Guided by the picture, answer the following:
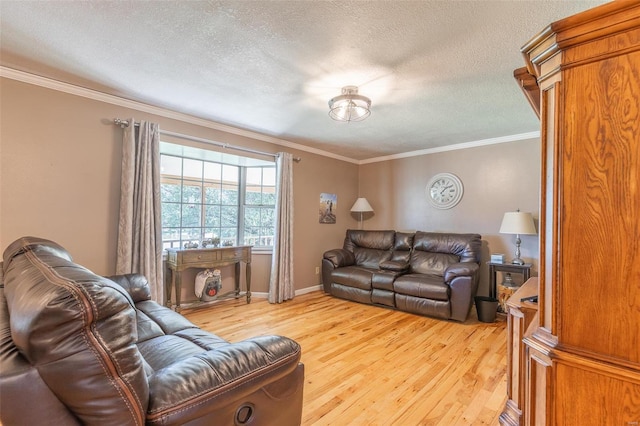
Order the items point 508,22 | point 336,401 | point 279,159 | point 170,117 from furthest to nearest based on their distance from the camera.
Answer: point 279,159 < point 170,117 < point 336,401 < point 508,22

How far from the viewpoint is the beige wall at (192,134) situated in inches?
96.5

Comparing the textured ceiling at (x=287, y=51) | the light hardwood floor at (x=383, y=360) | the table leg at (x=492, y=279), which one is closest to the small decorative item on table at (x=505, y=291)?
the table leg at (x=492, y=279)

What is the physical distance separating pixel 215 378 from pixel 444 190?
441 cm

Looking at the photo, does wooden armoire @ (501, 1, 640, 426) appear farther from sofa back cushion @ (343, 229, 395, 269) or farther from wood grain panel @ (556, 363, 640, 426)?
sofa back cushion @ (343, 229, 395, 269)

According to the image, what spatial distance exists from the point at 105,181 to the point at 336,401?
115 inches

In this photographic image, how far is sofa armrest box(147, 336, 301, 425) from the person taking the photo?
0.88 m

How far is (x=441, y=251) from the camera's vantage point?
420cm

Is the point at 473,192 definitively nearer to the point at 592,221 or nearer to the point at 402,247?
the point at 402,247

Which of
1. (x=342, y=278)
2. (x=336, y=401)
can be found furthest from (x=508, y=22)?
(x=342, y=278)

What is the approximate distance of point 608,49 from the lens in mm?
841

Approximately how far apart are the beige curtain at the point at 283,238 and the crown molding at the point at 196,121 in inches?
18.4

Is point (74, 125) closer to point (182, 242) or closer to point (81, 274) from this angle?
point (182, 242)

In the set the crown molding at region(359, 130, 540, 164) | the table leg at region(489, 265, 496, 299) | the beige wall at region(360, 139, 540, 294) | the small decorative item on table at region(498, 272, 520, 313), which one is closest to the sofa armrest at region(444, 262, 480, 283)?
the table leg at region(489, 265, 496, 299)

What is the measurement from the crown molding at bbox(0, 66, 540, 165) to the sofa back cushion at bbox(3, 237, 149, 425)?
2653 millimetres
